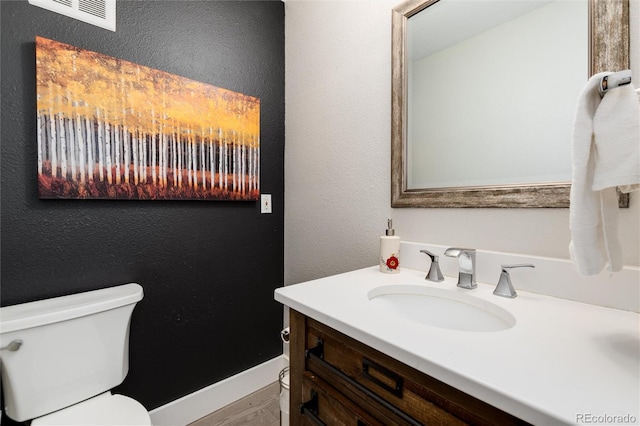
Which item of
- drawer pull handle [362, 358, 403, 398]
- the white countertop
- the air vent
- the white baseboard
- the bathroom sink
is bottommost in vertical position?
the white baseboard

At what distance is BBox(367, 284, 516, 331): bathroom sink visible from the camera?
0.76 metres

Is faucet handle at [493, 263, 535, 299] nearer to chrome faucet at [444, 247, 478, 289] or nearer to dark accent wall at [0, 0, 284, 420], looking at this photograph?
chrome faucet at [444, 247, 478, 289]

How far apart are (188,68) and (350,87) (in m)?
0.82

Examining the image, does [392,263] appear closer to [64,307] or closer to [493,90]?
[493,90]

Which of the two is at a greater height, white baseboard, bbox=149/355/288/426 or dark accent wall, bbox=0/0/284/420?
dark accent wall, bbox=0/0/284/420

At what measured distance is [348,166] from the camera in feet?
4.56

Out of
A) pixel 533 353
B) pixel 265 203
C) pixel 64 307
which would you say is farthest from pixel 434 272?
pixel 64 307

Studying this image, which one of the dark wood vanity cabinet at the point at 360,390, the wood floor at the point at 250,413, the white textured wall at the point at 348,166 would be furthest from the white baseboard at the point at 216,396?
the dark wood vanity cabinet at the point at 360,390

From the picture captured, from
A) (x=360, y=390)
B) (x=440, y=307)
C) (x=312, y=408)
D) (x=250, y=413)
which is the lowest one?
(x=250, y=413)

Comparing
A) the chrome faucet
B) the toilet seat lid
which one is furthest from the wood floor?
the chrome faucet

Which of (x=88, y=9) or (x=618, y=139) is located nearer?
(x=618, y=139)

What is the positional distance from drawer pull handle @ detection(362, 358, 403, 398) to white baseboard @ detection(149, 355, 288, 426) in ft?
4.13

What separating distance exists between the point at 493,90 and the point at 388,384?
37.5 inches

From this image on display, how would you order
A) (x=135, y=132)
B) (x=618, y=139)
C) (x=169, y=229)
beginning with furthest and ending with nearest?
(x=169, y=229) < (x=135, y=132) < (x=618, y=139)
